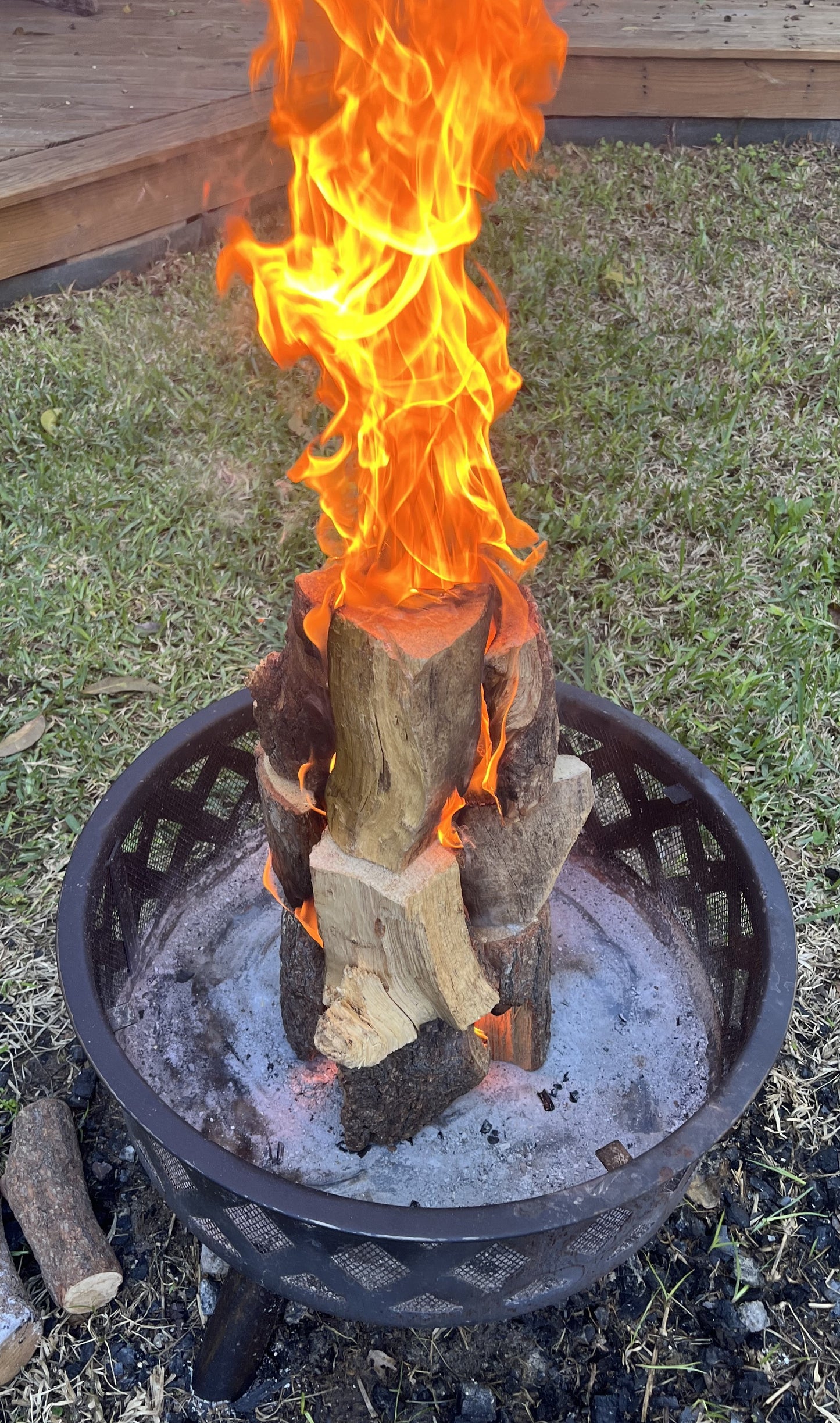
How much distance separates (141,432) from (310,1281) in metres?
3.34

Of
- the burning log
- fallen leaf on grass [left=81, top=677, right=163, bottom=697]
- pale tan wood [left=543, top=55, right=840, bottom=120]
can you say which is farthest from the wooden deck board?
the burning log

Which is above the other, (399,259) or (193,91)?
(399,259)

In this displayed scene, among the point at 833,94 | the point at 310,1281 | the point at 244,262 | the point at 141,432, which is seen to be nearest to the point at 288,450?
the point at 141,432

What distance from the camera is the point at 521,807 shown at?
1.87 meters

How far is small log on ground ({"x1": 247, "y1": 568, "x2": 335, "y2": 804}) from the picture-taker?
Answer: 171cm

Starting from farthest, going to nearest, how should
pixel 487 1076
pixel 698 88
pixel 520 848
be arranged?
pixel 698 88 < pixel 487 1076 < pixel 520 848

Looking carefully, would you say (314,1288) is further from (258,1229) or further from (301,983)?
(301,983)

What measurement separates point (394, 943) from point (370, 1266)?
477 mm

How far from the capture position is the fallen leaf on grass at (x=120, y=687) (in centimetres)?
337

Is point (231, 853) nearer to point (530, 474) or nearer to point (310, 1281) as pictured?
point (310, 1281)

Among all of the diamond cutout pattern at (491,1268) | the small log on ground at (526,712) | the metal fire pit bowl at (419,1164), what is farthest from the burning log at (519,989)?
the diamond cutout pattern at (491,1268)

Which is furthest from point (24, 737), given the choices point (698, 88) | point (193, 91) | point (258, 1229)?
point (698, 88)

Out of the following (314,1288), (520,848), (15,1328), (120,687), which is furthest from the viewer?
(120,687)

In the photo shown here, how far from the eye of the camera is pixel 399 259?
161cm
